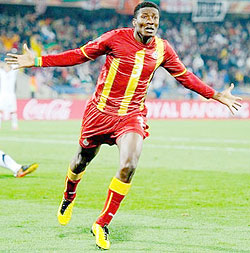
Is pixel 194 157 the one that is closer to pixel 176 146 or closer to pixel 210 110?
pixel 176 146

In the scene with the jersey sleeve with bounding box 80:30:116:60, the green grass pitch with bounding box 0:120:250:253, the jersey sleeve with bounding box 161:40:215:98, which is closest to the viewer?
the green grass pitch with bounding box 0:120:250:253

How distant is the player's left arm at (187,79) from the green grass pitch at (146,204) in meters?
1.28

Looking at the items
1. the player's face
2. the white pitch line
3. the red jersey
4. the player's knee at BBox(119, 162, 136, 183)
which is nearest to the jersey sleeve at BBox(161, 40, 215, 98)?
the red jersey

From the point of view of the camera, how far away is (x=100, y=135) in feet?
22.0

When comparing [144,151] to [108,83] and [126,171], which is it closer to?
[108,83]

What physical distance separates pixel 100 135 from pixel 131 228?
97cm

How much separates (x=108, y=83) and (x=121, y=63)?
243 mm

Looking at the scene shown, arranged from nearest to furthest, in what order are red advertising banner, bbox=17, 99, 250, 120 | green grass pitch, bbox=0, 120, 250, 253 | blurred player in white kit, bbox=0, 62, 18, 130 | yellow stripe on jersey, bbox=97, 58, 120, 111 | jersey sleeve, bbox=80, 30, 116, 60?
green grass pitch, bbox=0, 120, 250, 253 → jersey sleeve, bbox=80, 30, 116, 60 → yellow stripe on jersey, bbox=97, 58, 120, 111 → blurred player in white kit, bbox=0, 62, 18, 130 → red advertising banner, bbox=17, 99, 250, 120

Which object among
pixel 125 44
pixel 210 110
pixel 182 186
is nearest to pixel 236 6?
pixel 210 110

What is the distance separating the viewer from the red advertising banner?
29.2 metres

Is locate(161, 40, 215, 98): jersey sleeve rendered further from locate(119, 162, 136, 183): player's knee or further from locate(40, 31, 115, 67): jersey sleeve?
locate(119, 162, 136, 183): player's knee

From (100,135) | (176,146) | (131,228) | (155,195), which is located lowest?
(176,146)

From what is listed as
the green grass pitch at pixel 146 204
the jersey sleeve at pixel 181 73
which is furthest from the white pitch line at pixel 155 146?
the jersey sleeve at pixel 181 73

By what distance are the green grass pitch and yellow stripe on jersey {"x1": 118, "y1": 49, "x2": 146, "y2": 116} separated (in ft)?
3.94
